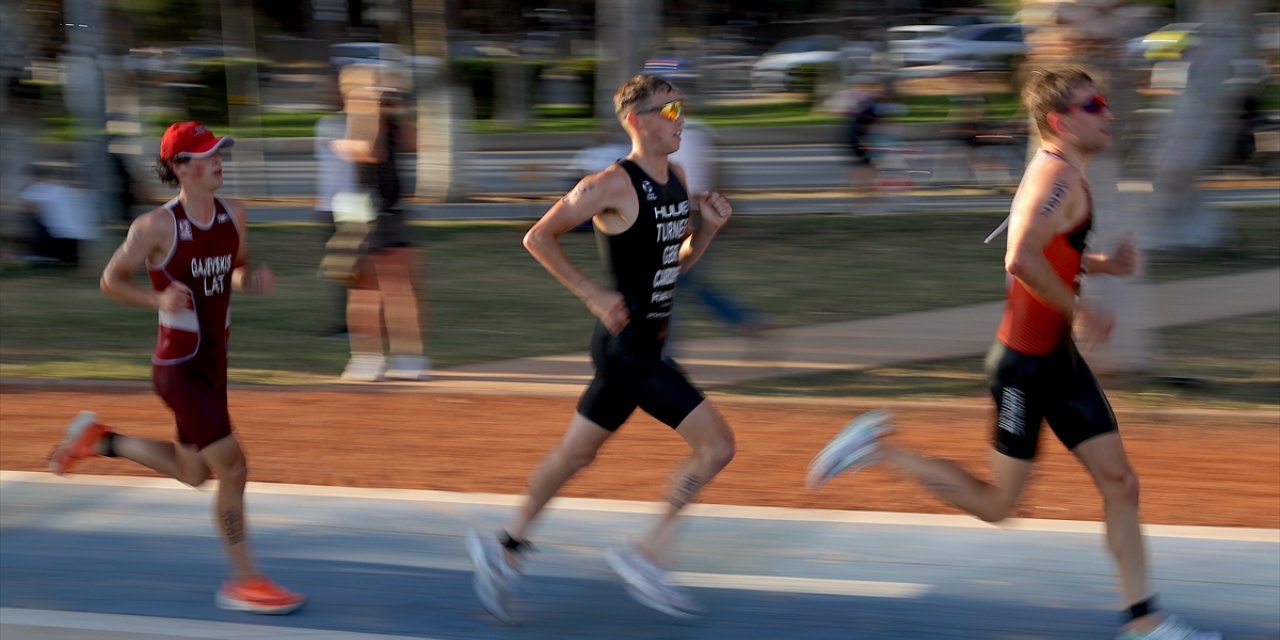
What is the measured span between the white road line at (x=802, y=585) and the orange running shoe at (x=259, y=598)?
1.42 meters

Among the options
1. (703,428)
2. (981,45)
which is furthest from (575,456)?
(981,45)

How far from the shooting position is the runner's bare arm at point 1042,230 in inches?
173

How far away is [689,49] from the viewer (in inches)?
1380

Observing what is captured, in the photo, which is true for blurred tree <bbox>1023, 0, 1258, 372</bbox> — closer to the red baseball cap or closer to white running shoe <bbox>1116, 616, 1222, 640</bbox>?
white running shoe <bbox>1116, 616, 1222, 640</bbox>

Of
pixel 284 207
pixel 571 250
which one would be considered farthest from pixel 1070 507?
pixel 284 207

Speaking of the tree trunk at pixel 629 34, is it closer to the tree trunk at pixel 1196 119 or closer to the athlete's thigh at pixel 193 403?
the tree trunk at pixel 1196 119

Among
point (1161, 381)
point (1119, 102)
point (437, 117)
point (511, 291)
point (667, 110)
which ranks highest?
point (667, 110)

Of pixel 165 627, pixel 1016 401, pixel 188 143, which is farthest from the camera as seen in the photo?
pixel 165 627

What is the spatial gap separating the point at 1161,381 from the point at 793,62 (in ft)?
95.3

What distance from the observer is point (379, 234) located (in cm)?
913

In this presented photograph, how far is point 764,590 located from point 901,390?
13.2 feet

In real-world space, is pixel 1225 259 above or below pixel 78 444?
below

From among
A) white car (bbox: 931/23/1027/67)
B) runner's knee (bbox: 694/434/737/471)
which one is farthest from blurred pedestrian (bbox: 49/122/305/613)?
white car (bbox: 931/23/1027/67)

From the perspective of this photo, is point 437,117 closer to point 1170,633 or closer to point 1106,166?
point 1106,166
